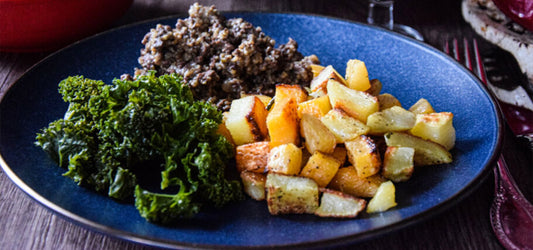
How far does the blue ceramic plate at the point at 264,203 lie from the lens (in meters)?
1.84

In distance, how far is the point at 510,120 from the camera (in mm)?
2814

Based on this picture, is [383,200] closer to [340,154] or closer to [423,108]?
[340,154]

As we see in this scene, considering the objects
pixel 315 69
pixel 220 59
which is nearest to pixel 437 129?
pixel 315 69

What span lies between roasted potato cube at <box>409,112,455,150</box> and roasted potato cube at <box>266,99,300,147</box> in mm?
567

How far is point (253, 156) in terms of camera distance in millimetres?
2205

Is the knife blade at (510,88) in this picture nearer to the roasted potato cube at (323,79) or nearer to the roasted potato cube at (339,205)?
the roasted potato cube at (323,79)

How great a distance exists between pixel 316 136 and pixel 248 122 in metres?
0.34

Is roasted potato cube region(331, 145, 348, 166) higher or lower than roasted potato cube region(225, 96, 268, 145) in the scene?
lower

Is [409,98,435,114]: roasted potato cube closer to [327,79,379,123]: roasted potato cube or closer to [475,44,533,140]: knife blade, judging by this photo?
[327,79,379,123]: roasted potato cube

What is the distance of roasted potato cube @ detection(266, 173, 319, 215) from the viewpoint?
1.97 metres

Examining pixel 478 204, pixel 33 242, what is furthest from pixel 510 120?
pixel 33 242

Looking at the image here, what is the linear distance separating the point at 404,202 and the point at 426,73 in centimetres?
117

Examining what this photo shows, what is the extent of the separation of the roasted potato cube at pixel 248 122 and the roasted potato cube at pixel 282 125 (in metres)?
0.11

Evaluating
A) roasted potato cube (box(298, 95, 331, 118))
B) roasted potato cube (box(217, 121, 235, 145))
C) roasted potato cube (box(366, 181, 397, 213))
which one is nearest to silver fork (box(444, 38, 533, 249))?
roasted potato cube (box(366, 181, 397, 213))
